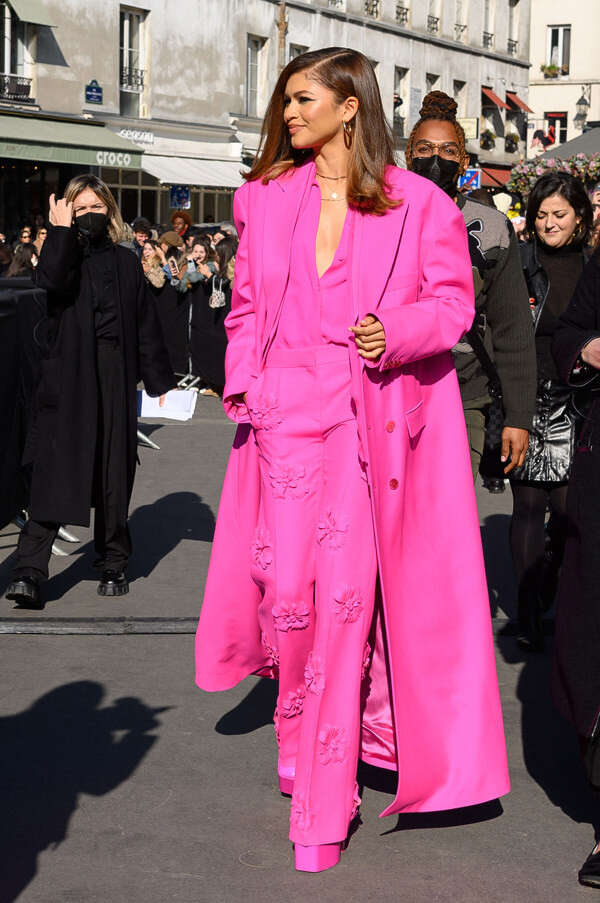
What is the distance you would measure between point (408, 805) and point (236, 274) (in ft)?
5.01

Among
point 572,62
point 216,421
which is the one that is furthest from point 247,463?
point 572,62

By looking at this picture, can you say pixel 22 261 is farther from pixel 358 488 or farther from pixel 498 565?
pixel 358 488

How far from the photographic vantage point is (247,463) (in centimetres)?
426

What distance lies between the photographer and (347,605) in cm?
393

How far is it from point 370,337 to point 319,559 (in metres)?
0.60

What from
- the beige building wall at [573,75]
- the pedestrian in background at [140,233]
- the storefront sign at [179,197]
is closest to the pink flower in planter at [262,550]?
the pedestrian in background at [140,233]

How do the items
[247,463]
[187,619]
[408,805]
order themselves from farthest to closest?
[187,619]
[247,463]
[408,805]

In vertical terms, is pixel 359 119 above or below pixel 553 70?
below

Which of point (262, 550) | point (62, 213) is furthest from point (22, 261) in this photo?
point (262, 550)

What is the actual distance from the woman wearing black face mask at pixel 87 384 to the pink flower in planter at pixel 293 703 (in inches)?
108

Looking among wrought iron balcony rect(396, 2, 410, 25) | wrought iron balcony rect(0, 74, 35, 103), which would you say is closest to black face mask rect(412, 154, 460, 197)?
wrought iron balcony rect(0, 74, 35, 103)

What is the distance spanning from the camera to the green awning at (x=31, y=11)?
2934 centimetres

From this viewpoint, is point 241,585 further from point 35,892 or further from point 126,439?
point 126,439

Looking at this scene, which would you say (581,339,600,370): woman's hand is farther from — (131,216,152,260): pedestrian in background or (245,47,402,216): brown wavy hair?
(131,216,152,260): pedestrian in background
